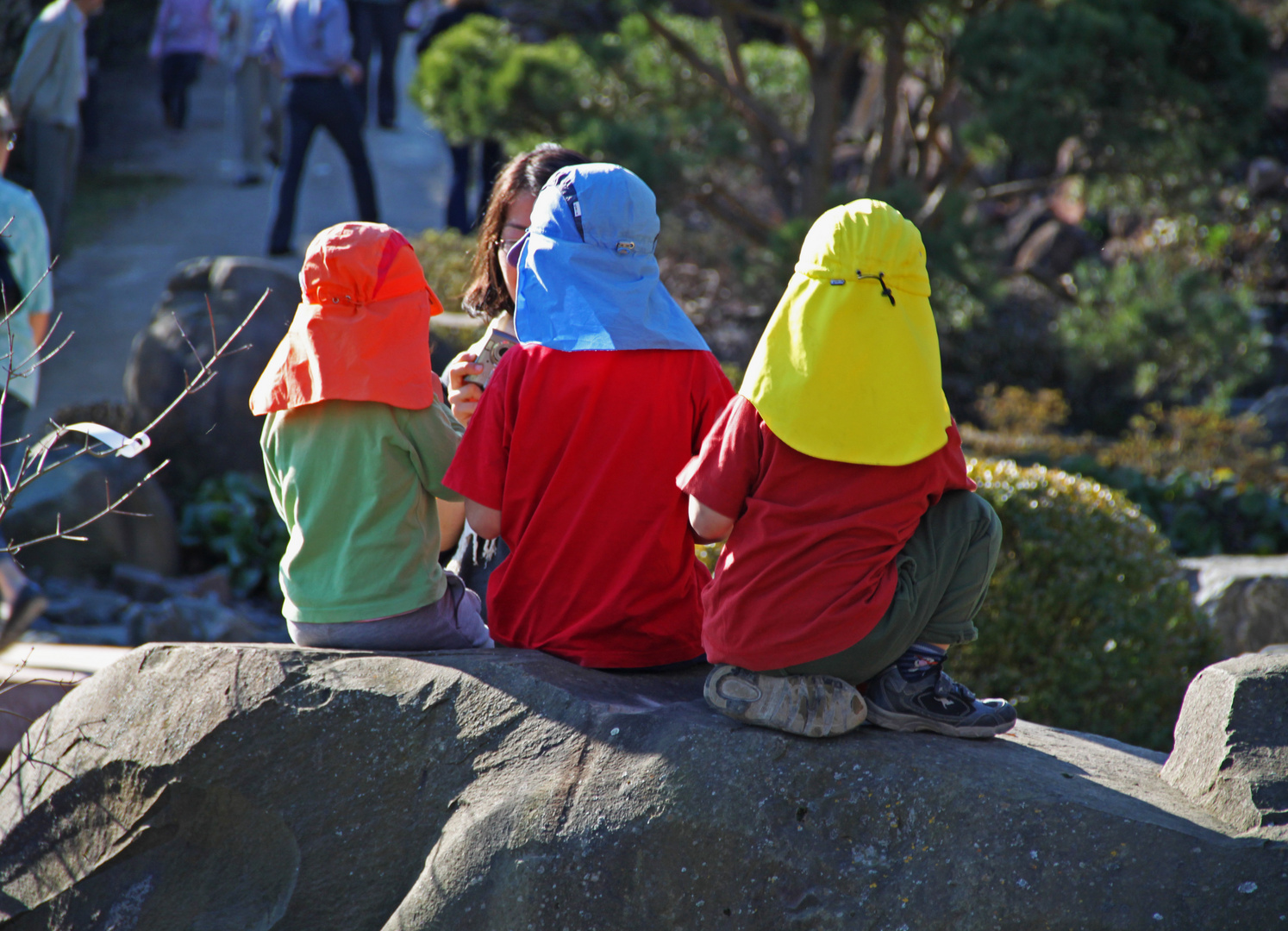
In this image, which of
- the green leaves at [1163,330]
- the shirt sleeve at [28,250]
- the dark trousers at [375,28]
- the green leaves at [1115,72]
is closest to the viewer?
the shirt sleeve at [28,250]

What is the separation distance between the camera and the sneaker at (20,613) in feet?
7.50

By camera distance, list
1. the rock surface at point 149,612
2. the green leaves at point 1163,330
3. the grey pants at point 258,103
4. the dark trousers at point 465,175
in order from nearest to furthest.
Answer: the rock surface at point 149,612
the green leaves at point 1163,330
the dark trousers at point 465,175
the grey pants at point 258,103

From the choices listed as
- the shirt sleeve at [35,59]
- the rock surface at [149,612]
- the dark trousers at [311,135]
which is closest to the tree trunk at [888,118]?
the dark trousers at [311,135]

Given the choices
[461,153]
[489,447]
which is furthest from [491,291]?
[461,153]

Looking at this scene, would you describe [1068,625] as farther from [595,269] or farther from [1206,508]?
[1206,508]

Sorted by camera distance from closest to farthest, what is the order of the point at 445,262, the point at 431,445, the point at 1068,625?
the point at 431,445
the point at 1068,625
the point at 445,262

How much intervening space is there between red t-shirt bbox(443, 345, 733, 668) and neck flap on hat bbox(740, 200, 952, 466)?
0.29 meters

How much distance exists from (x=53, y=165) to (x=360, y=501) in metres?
4.98

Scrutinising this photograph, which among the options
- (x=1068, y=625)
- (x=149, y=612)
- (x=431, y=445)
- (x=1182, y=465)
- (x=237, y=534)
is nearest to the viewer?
(x=431, y=445)

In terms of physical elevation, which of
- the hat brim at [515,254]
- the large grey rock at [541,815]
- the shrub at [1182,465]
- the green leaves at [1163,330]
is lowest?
the shrub at [1182,465]

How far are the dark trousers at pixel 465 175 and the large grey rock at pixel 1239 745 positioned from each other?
694cm

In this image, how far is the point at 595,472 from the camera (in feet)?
7.40

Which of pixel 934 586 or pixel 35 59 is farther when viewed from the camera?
pixel 35 59

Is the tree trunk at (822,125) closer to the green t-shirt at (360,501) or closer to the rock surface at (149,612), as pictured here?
the rock surface at (149,612)
